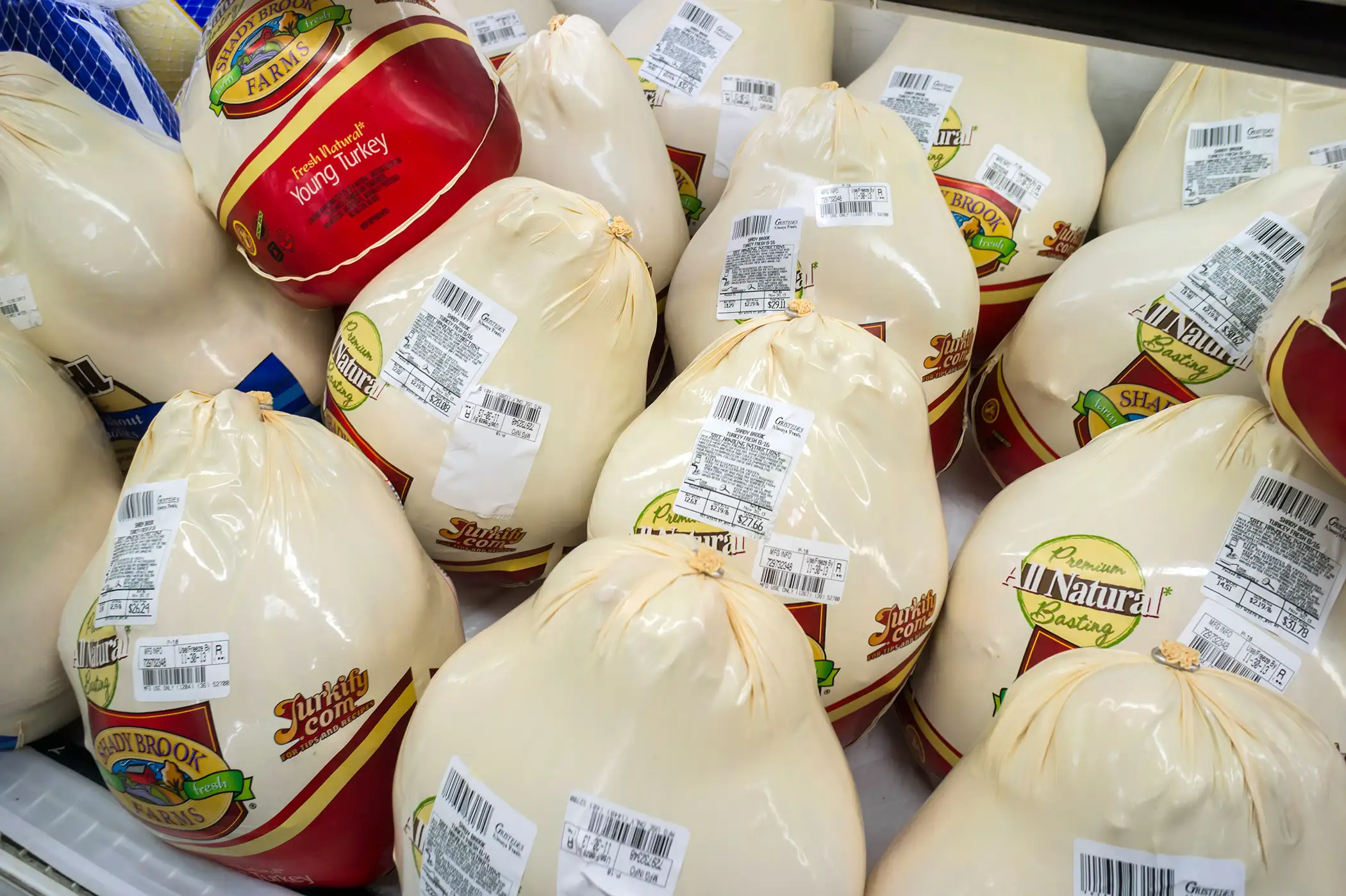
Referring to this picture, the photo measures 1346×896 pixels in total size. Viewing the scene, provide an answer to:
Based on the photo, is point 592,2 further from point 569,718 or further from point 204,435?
point 569,718

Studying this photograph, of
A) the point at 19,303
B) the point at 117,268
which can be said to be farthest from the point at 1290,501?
the point at 19,303

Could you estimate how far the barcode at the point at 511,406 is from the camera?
1017 millimetres

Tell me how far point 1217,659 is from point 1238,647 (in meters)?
0.02

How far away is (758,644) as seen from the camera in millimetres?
746

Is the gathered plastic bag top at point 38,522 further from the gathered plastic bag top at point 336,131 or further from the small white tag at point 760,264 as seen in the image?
the small white tag at point 760,264

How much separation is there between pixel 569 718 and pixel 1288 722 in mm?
525

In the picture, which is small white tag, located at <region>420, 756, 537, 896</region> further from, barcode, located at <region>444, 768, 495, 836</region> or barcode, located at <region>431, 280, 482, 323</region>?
barcode, located at <region>431, 280, 482, 323</region>

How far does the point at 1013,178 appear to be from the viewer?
1.29 metres

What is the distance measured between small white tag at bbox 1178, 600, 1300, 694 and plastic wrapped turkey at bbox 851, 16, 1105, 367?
0.60 m

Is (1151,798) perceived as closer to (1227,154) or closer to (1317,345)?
(1317,345)

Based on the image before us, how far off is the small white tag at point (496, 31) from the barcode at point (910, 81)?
0.58 meters

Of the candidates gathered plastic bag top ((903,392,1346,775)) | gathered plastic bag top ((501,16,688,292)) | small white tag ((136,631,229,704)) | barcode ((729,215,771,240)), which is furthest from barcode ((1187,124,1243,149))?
small white tag ((136,631,229,704))

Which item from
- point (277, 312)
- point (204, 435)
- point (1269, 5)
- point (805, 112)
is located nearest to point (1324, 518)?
point (1269, 5)

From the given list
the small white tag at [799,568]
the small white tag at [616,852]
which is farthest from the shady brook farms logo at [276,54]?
the small white tag at [616,852]
